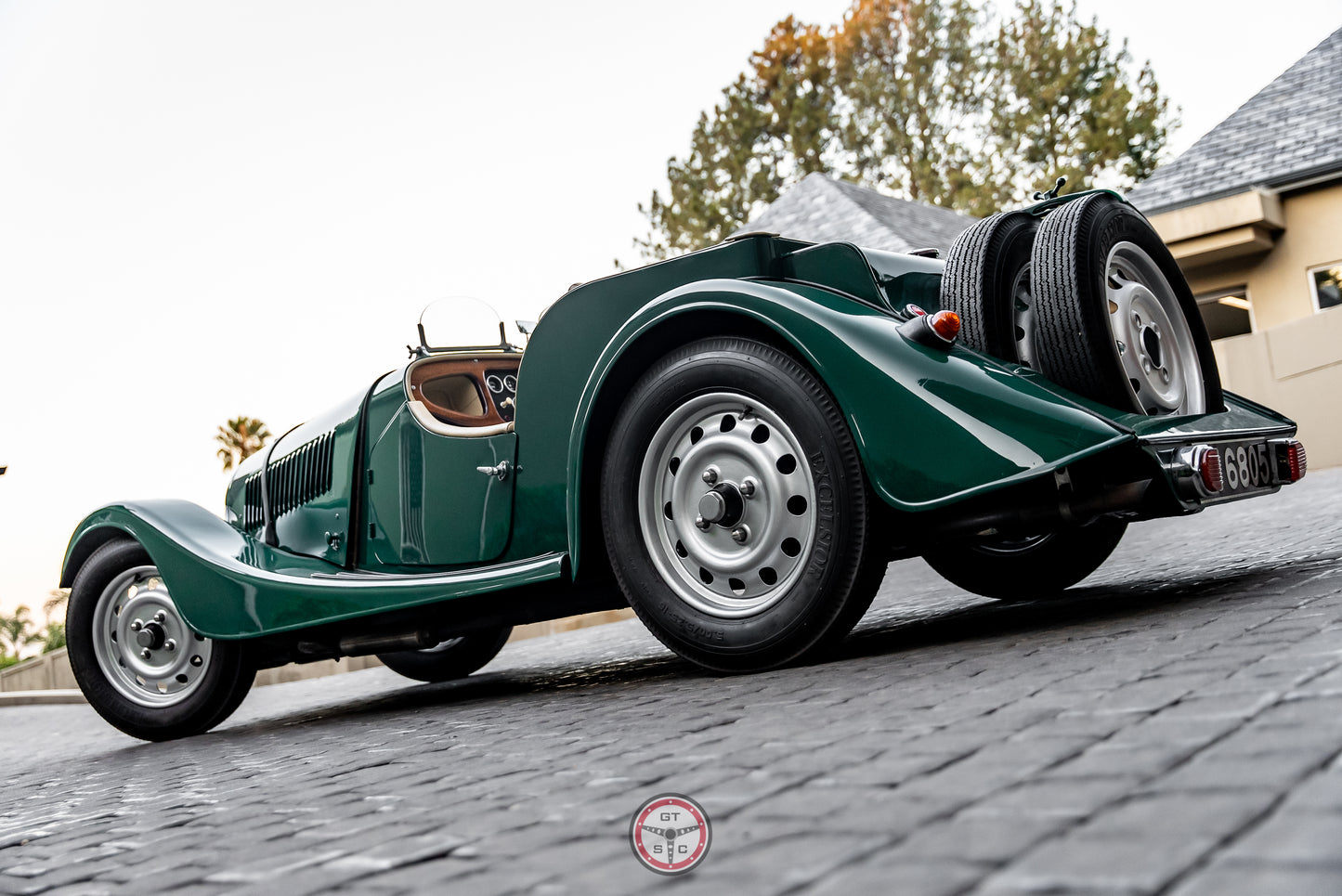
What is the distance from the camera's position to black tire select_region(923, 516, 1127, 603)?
459cm

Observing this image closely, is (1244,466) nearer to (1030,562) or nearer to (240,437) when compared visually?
(1030,562)

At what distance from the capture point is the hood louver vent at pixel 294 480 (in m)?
4.75

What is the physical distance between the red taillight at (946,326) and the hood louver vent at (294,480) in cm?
272

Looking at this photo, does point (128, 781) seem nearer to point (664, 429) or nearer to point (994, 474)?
point (664, 429)

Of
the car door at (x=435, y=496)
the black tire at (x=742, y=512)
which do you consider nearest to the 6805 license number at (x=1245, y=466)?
the black tire at (x=742, y=512)

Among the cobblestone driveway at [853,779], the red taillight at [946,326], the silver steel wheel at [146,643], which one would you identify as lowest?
the cobblestone driveway at [853,779]

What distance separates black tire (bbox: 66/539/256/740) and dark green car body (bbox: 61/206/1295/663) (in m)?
0.16

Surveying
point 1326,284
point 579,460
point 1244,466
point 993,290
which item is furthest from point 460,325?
point 1326,284

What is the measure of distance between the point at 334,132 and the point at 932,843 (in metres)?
14.3

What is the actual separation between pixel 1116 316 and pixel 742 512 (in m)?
1.34

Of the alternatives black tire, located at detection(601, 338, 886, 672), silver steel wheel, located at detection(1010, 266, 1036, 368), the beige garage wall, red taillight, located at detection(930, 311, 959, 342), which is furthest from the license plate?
the beige garage wall

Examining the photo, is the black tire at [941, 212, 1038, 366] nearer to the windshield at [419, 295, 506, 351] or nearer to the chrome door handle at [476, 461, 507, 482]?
the chrome door handle at [476, 461, 507, 482]

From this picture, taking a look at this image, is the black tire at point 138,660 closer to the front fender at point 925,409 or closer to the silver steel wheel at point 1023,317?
the front fender at point 925,409

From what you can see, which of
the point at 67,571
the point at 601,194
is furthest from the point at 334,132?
the point at 67,571
